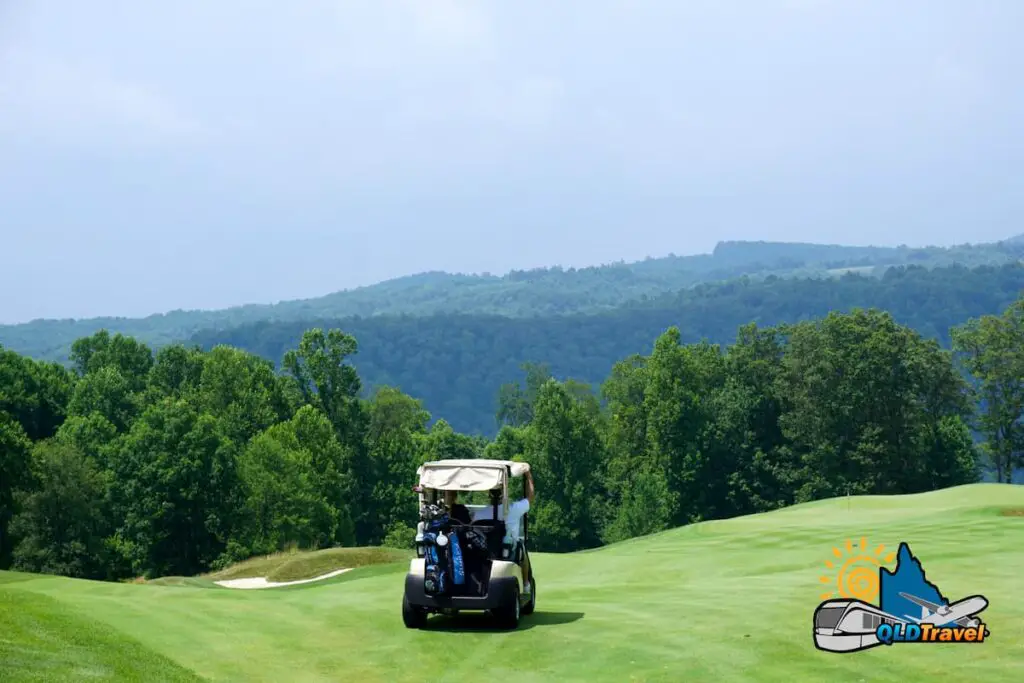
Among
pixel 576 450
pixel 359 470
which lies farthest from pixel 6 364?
pixel 576 450

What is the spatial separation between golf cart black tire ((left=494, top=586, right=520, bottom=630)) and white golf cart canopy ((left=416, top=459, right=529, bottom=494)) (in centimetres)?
217

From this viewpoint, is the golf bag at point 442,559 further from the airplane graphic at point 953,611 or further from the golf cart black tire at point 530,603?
the airplane graphic at point 953,611

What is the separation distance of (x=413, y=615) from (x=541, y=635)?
2.73 m

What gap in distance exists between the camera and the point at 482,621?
83.8ft

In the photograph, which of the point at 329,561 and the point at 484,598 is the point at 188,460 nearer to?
the point at 329,561

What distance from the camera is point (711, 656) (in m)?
22.2

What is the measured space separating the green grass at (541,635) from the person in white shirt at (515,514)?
1466 mm

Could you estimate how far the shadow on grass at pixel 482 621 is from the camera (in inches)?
977

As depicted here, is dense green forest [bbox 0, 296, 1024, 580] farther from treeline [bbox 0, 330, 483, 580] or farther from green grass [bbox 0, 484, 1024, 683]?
green grass [bbox 0, 484, 1024, 683]

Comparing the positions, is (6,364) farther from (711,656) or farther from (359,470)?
(711,656)

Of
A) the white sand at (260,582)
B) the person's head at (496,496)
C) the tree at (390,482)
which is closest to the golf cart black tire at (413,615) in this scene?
the person's head at (496,496)

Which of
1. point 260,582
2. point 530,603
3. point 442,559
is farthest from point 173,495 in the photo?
point 442,559

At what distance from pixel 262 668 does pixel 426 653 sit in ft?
10.0

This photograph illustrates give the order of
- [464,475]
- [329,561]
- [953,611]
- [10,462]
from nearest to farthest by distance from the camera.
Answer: [464,475]
[953,611]
[329,561]
[10,462]
